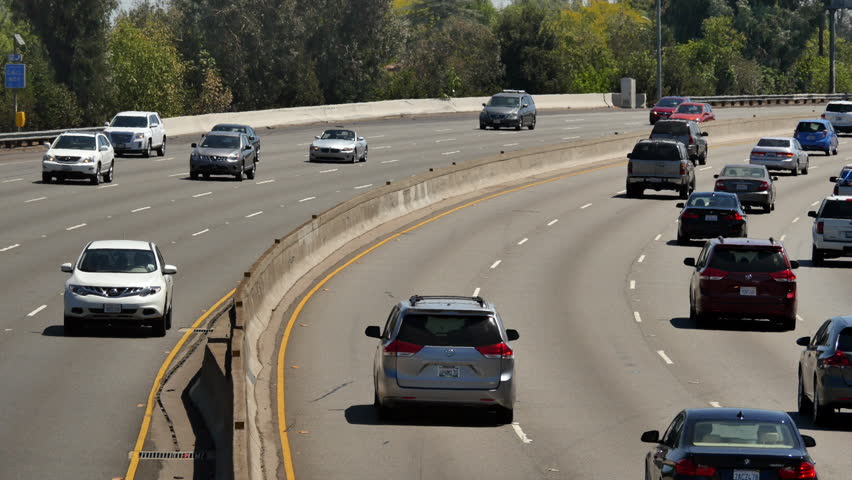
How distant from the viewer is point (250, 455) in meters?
15.7

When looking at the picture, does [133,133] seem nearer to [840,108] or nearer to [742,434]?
[840,108]

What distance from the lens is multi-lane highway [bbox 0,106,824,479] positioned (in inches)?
798

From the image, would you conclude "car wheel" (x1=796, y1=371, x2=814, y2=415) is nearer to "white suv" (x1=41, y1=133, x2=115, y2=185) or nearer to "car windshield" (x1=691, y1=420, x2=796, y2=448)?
"car windshield" (x1=691, y1=420, x2=796, y2=448)

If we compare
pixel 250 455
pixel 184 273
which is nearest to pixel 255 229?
pixel 184 273

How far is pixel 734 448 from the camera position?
1352 cm

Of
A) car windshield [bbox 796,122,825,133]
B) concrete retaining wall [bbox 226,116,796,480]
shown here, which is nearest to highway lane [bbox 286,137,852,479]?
concrete retaining wall [bbox 226,116,796,480]

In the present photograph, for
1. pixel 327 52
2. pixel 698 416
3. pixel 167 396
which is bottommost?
pixel 167 396

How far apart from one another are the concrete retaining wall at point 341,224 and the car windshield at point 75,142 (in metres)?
11.5

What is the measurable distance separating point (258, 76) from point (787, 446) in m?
110

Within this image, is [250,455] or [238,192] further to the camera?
[238,192]

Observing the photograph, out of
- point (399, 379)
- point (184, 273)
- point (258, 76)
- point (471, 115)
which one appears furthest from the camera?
point (258, 76)

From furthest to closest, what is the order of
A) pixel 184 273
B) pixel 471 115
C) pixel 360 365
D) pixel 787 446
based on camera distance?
pixel 471 115 → pixel 184 273 → pixel 360 365 → pixel 787 446

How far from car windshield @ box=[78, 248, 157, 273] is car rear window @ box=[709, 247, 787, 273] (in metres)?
11.2

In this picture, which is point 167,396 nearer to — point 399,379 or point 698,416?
point 399,379
